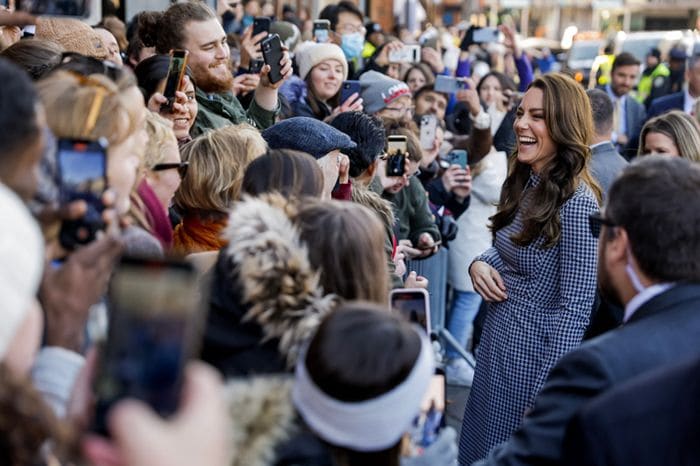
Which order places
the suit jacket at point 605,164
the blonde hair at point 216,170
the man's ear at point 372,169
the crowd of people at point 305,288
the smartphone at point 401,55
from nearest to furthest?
the crowd of people at point 305,288
the blonde hair at point 216,170
the man's ear at point 372,169
the suit jacket at point 605,164
the smartphone at point 401,55

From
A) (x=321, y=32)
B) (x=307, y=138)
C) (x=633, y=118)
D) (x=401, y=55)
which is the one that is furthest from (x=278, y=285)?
(x=633, y=118)

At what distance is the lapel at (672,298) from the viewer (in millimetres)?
2486

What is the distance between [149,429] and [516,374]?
3.06 meters

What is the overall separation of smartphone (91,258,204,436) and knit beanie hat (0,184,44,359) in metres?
0.23

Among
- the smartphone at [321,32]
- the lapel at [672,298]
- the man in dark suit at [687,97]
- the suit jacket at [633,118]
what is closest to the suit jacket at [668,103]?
the man in dark suit at [687,97]

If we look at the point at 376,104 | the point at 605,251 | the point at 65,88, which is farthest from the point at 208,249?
the point at 376,104

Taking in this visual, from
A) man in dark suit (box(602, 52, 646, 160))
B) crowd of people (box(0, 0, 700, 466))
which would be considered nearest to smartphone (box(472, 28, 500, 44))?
man in dark suit (box(602, 52, 646, 160))

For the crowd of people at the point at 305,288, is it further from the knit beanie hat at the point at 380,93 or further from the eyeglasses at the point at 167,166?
the knit beanie hat at the point at 380,93

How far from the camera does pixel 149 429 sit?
1281 millimetres

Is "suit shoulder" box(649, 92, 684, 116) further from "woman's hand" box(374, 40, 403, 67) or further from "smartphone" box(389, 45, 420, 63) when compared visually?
"woman's hand" box(374, 40, 403, 67)

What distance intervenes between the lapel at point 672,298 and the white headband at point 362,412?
29.0 inches

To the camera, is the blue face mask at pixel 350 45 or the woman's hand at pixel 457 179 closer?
the woman's hand at pixel 457 179

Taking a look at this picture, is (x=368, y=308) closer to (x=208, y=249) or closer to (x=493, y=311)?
(x=208, y=249)

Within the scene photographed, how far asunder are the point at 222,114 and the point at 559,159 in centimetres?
194
